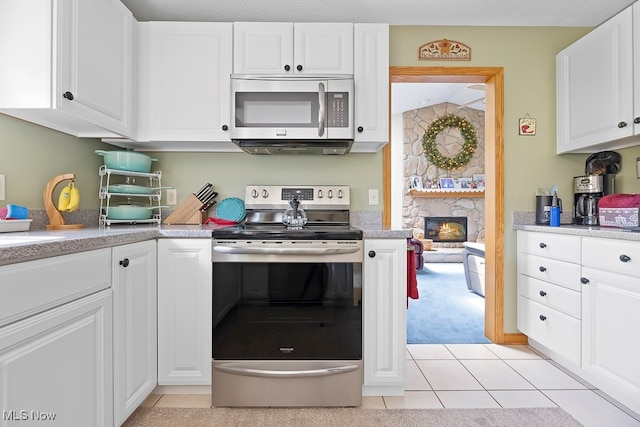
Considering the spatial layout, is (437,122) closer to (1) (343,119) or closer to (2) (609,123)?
(2) (609,123)

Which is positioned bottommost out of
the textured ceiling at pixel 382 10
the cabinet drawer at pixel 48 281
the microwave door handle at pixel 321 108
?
the cabinet drawer at pixel 48 281

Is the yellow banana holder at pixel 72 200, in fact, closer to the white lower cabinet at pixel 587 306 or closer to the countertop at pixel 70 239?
the countertop at pixel 70 239

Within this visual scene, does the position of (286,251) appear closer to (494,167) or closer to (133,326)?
(133,326)

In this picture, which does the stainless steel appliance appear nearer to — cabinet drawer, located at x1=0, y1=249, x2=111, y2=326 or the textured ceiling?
cabinet drawer, located at x1=0, y1=249, x2=111, y2=326

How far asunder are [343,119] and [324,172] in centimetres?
52

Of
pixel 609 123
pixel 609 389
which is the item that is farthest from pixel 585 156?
pixel 609 389

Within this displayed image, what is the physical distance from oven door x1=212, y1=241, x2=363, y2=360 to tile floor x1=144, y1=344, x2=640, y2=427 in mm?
418

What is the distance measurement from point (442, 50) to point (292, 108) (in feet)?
4.26

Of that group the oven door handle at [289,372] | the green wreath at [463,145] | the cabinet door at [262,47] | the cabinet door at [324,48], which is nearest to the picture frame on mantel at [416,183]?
the green wreath at [463,145]

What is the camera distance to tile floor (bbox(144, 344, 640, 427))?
5.72 ft

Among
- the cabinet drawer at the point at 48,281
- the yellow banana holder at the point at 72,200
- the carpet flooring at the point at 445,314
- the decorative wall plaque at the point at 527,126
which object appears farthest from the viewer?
the carpet flooring at the point at 445,314

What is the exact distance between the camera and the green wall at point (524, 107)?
249cm

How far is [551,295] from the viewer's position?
2.14 metres

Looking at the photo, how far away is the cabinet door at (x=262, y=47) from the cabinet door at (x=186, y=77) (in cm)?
7
